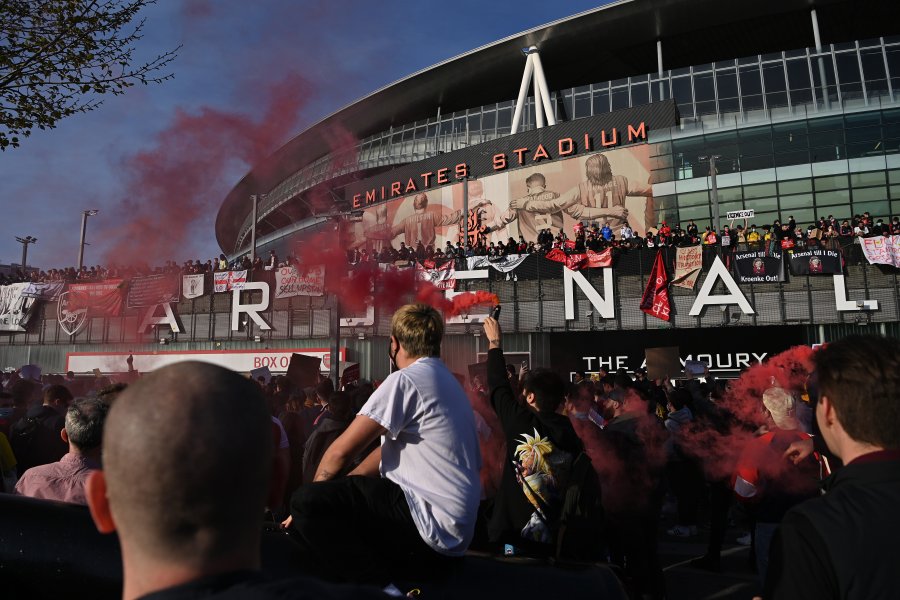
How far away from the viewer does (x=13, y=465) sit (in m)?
5.23

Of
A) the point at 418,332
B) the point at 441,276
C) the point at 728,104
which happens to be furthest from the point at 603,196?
the point at 418,332

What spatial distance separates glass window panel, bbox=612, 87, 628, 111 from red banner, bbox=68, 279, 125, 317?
2871 centimetres

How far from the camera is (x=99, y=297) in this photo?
24.6 meters

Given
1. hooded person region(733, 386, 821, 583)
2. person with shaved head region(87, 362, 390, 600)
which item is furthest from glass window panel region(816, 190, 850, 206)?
person with shaved head region(87, 362, 390, 600)

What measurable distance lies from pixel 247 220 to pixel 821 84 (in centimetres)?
4522

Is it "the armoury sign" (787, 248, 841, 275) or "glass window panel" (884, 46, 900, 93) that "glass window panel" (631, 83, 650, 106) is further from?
"the armoury sign" (787, 248, 841, 275)

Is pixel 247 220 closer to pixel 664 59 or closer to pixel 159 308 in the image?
pixel 159 308

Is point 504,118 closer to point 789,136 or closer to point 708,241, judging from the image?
point 789,136

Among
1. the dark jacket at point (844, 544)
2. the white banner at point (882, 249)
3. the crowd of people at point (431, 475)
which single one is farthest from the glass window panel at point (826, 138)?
the dark jacket at point (844, 544)

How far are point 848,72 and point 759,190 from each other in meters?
8.45

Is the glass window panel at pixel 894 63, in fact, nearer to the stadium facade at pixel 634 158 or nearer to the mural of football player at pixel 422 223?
the stadium facade at pixel 634 158

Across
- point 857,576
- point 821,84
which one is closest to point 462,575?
point 857,576

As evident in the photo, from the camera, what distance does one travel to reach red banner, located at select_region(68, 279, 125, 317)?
24000 mm

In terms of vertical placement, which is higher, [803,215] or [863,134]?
[863,134]
